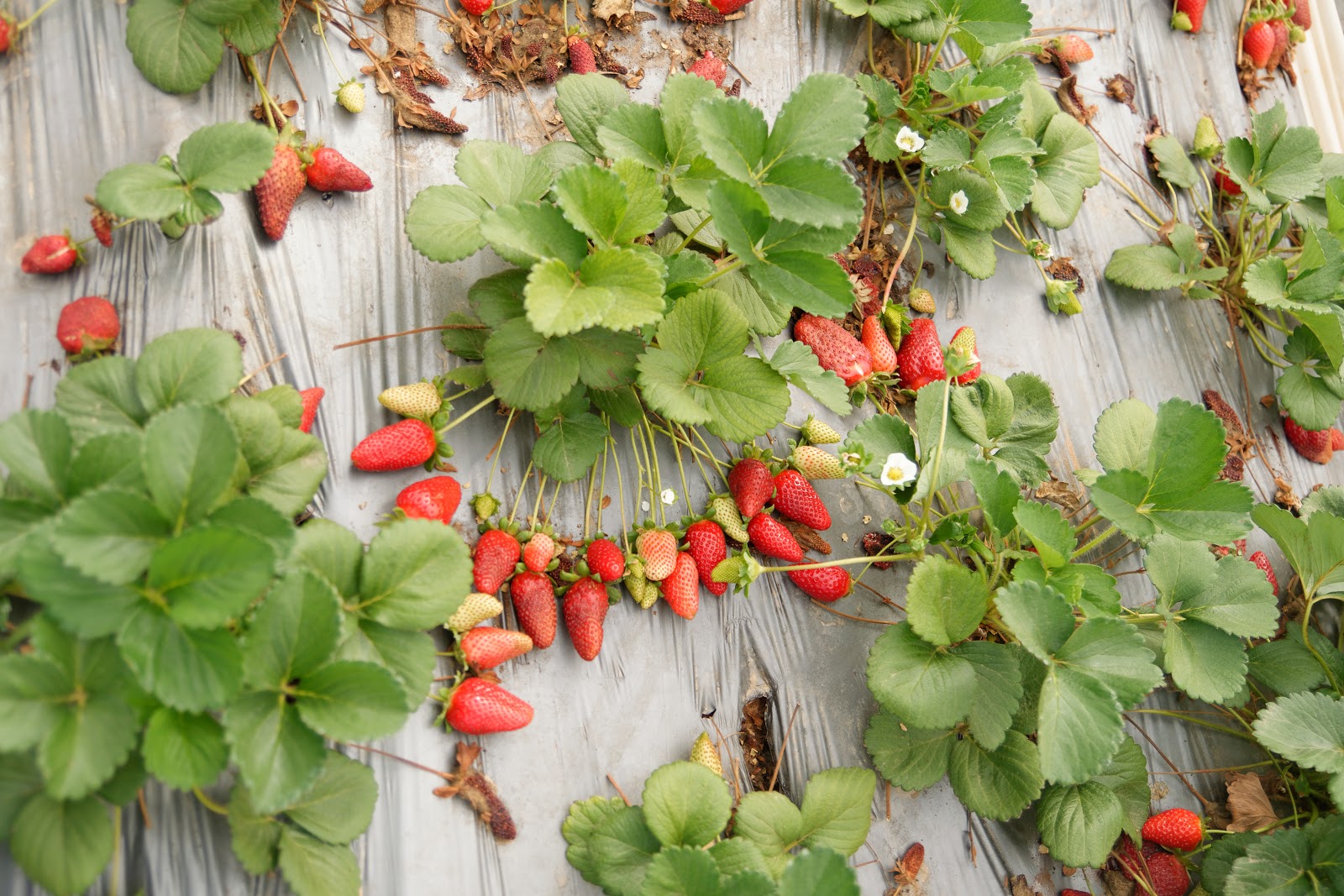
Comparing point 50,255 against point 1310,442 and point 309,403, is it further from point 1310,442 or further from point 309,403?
point 1310,442

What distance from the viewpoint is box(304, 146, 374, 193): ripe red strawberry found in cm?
129

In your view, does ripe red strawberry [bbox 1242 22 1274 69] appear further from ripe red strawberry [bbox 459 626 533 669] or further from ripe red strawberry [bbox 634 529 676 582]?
ripe red strawberry [bbox 459 626 533 669]

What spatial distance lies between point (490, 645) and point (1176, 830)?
1.16 metres

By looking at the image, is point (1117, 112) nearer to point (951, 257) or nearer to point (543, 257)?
point (951, 257)

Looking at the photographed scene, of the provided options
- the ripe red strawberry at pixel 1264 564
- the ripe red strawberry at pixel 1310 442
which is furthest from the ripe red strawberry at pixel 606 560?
the ripe red strawberry at pixel 1310 442

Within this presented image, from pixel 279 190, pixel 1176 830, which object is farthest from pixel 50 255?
pixel 1176 830

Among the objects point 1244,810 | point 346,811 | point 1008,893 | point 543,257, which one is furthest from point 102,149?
point 1244,810

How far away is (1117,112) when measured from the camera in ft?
6.14

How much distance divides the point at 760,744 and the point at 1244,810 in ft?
2.86

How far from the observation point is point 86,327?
1.14 m

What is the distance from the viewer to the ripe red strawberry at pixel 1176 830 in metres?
1.43

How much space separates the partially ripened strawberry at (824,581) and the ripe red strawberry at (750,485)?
0.12 m

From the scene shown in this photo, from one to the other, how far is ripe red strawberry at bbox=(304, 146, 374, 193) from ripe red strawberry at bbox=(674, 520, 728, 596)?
728 mm

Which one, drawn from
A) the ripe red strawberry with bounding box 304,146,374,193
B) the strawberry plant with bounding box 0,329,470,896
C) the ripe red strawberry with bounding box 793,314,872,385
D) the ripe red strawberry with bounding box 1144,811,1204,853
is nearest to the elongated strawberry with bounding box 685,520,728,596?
the ripe red strawberry with bounding box 793,314,872,385
